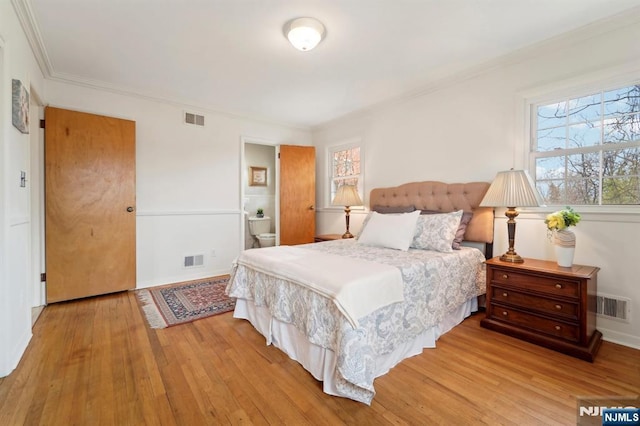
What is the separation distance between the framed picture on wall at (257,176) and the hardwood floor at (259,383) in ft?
13.1

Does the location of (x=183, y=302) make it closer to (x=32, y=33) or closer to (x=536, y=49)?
(x=32, y=33)

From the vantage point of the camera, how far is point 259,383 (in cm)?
166

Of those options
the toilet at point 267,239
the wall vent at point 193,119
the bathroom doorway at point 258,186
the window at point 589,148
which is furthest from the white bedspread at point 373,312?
the bathroom doorway at point 258,186

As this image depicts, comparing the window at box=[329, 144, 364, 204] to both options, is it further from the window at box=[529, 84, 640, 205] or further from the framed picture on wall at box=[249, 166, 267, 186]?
the window at box=[529, 84, 640, 205]

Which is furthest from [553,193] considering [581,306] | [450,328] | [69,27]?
[69,27]

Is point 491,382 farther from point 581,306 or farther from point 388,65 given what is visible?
point 388,65

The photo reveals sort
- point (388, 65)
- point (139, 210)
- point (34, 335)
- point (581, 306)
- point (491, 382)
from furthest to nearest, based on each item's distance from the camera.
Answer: point (139, 210)
point (388, 65)
point (34, 335)
point (581, 306)
point (491, 382)

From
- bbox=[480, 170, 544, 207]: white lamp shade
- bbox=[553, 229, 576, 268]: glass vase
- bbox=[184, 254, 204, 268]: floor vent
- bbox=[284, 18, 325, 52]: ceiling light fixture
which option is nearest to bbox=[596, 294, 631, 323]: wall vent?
bbox=[553, 229, 576, 268]: glass vase

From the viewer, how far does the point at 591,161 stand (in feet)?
7.60

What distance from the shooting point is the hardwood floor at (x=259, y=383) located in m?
1.41

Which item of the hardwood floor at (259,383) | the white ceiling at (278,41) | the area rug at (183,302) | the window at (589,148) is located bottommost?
the hardwood floor at (259,383)

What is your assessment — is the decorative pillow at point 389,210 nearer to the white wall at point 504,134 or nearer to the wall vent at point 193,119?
the white wall at point 504,134

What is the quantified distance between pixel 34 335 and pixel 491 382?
11.1ft

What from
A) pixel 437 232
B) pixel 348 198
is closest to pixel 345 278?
pixel 437 232
